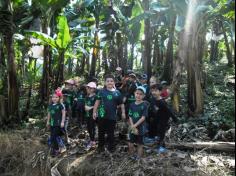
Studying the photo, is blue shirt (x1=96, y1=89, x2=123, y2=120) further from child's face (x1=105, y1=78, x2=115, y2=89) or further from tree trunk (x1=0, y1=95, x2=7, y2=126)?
tree trunk (x1=0, y1=95, x2=7, y2=126)

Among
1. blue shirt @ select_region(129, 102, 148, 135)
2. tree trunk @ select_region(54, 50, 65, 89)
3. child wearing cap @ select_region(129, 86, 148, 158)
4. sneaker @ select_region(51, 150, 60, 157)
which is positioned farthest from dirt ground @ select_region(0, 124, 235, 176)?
tree trunk @ select_region(54, 50, 65, 89)

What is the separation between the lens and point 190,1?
29.1 feet

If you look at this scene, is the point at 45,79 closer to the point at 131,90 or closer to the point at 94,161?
the point at 131,90

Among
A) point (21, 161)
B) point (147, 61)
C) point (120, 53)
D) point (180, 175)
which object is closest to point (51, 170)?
point (21, 161)

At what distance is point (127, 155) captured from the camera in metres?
6.76

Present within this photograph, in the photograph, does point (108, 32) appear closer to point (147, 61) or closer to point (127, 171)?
point (147, 61)

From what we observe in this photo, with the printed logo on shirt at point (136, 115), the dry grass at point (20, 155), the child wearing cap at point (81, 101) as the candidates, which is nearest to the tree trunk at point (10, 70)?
the dry grass at point (20, 155)

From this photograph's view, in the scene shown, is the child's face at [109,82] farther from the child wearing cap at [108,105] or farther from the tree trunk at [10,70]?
the tree trunk at [10,70]

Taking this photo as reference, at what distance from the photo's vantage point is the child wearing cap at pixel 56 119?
719cm

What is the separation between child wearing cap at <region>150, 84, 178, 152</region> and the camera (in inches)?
262

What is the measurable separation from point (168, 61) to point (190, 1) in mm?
5588

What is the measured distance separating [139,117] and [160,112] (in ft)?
1.71

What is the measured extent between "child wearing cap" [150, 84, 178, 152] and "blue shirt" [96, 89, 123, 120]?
0.62 metres

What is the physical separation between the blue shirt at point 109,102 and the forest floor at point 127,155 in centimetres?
76
